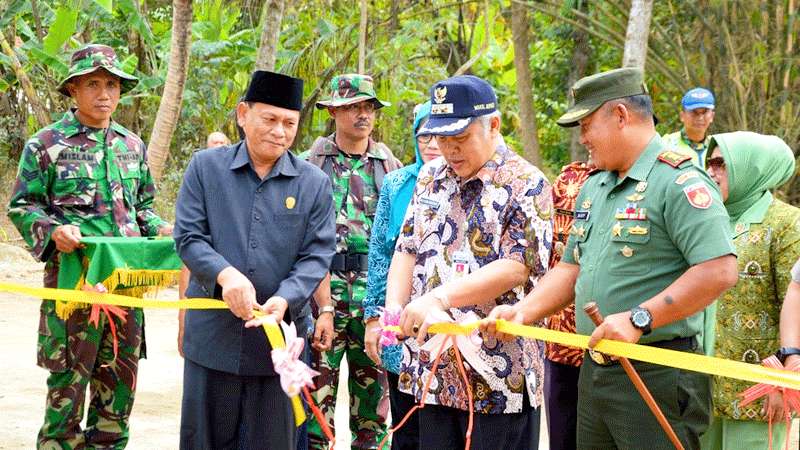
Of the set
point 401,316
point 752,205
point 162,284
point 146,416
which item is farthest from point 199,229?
point 146,416

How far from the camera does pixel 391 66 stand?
13500 mm

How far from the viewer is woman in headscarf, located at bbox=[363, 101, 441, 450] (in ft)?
15.9

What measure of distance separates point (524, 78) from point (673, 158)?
12381mm

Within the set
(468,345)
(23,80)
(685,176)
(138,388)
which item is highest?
(23,80)

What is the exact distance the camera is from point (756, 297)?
13.5ft

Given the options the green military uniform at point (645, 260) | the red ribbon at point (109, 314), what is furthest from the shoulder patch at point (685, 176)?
the red ribbon at point (109, 314)

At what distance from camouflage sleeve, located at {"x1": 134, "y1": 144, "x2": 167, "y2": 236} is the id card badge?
2.36 meters

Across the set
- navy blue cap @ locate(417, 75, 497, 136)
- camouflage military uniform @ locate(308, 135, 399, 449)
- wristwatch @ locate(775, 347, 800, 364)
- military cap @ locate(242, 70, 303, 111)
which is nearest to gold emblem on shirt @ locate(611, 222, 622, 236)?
navy blue cap @ locate(417, 75, 497, 136)

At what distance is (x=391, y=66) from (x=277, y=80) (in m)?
9.44

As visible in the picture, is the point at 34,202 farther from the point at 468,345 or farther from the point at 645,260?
the point at 645,260

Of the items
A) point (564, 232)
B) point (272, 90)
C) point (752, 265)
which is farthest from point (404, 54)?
point (752, 265)

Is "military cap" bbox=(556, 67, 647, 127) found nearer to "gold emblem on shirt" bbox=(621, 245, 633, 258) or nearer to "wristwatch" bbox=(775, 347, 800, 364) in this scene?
"gold emblem on shirt" bbox=(621, 245, 633, 258)

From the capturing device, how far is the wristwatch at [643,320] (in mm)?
3240

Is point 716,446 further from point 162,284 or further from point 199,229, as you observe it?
point 162,284
